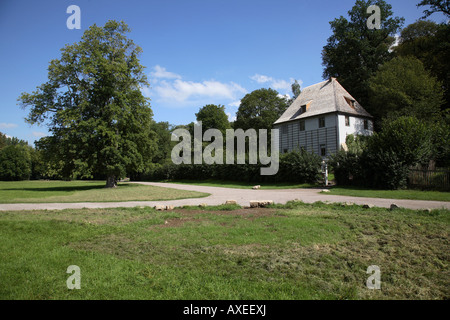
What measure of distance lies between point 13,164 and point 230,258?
80.5 metres

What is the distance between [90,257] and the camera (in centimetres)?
525

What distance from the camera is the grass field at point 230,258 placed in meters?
3.90

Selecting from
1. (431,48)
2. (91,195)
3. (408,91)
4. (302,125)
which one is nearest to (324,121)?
(302,125)

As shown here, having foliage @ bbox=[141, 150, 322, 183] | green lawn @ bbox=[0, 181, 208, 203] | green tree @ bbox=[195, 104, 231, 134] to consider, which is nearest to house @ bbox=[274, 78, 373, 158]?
foliage @ bbox=[141, 150, 322, 183]

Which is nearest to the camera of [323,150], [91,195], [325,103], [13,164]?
[91,195]

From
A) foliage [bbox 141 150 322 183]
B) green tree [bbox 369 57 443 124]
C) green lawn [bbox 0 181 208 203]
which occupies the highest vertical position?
green tree [bbox 369 57 443 124]

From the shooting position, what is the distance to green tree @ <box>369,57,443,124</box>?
31.4m

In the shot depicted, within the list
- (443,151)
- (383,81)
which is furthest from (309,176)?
(383,81)

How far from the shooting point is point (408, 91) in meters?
33.0

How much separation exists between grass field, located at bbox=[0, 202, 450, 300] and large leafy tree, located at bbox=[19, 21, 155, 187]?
20284mm

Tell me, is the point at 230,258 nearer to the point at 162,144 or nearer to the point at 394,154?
the point at 394,154

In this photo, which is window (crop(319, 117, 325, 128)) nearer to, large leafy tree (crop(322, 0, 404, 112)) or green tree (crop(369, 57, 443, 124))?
green tree (crop(369, 57, 443, 124))

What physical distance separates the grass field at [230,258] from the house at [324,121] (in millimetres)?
27525

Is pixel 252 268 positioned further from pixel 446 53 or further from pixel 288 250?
pixel 446 53
